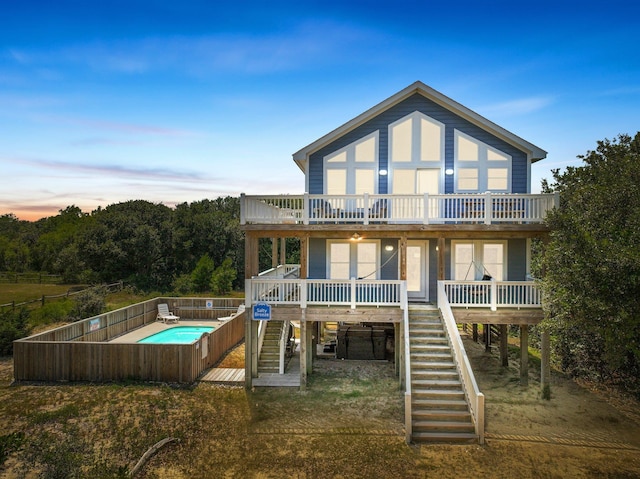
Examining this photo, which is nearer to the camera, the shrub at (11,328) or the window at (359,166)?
the window at (359,166)

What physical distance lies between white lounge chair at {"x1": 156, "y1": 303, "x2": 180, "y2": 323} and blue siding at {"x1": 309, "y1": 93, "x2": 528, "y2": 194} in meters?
14.6

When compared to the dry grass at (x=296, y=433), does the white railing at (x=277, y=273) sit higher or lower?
higher

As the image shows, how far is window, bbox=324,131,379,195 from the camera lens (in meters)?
15.8

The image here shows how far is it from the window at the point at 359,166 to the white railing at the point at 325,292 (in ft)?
13.0

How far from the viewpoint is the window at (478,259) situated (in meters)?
15.5

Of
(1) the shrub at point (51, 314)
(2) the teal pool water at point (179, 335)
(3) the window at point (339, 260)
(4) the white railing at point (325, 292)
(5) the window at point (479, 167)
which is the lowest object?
(2) the teal pool water at point (179, 335)

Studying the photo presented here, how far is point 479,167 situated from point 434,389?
8813 millimetres

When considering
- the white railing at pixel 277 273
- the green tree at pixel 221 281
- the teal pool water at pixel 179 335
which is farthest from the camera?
the green tree at pixel 221 281

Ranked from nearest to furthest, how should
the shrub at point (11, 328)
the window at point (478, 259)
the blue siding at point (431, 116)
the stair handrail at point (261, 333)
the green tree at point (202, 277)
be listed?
the blue siding at point (431, 116) → the window at point (478, 259) → the stair handrail at point (261, 333) → the shrub at point (11, 328) → the green tree at point (202, 277)

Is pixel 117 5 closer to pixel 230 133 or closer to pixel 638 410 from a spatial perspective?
pixel 230 133

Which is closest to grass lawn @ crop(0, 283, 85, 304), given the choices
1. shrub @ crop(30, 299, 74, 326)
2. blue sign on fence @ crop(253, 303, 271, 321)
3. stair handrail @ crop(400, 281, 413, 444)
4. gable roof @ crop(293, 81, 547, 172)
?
shrub @ crop(30, 299, 74, 326)

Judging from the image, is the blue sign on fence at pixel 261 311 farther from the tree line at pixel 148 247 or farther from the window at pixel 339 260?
the tree line at pixel 148 247

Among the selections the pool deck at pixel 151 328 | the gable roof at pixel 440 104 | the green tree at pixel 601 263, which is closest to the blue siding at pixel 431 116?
the gable roof at pixel 440 104

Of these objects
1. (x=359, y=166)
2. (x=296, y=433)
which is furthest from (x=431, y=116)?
(x=296, y=433)
